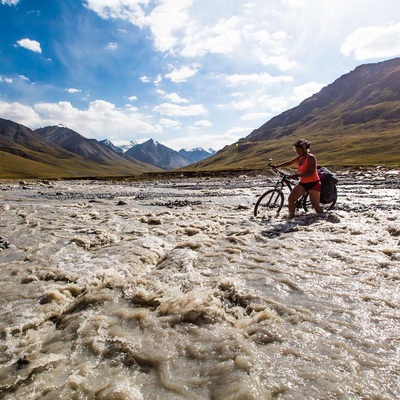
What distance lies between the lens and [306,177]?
43.2 feet

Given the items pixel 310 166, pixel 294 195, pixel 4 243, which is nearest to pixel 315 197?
pixel 294 195

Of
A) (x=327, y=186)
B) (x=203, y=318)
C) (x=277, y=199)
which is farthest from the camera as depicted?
(x=277, y=199)

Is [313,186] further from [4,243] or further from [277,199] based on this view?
[4,243]

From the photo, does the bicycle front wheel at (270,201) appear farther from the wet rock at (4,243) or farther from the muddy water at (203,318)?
the wet rock at (4,243)

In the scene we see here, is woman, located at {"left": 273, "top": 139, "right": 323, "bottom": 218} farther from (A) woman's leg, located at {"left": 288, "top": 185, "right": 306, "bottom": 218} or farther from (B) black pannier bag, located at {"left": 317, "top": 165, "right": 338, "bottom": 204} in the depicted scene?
(B) black pannier bag, located at {"left": 317, "top": 165, "right": 338, "bottom": 204}

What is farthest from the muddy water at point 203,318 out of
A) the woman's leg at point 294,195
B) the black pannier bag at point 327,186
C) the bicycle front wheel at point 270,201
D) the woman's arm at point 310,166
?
the bicycle front wheel at point 270,201

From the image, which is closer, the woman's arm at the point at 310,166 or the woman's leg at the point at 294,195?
the woman's arm at the point at 310,166

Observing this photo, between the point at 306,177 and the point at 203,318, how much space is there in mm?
9691

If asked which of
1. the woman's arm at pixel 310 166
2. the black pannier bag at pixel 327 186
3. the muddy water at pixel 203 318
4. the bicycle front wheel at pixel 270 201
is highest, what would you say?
the woman's arm at pixel 310 166

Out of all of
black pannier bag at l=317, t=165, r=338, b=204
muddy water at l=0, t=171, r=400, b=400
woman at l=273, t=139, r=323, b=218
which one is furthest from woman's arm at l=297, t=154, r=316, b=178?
muddy water at l=0, t=171, r=400, b=400

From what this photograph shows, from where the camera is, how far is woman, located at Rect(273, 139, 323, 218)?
12945 millimetres

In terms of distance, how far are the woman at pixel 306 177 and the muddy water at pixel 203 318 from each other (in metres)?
3.41

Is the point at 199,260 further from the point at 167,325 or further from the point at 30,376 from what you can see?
the point at 30,376

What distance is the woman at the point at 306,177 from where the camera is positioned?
12.9 meters
